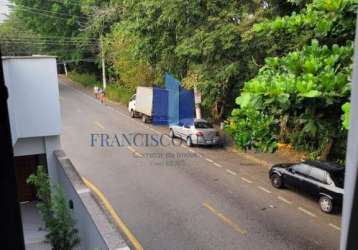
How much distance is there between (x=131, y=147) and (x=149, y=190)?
561 centimetres

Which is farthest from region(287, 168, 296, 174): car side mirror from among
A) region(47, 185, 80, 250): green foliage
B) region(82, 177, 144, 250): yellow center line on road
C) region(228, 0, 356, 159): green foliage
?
region(228, 0, 356, 159): green foliage

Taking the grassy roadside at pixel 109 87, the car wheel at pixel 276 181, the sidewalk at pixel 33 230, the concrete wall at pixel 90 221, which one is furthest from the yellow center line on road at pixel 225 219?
the grassy roadside at pixel 109 87

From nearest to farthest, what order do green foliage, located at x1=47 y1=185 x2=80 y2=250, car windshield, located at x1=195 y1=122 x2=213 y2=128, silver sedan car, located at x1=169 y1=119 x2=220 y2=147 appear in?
green foliage, located at x1=47 y1=185 x2=80 y2=250, silver sedan car, located at x1=169 y1=119 x2=220 y2=147, car windshield, located at x1=195 y1=122 x2=213 y2=128

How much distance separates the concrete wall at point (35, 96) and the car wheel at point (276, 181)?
23.9 ft

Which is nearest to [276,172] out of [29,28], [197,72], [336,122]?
[197,72]

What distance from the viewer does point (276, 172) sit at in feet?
41.5

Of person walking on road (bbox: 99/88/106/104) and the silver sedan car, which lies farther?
person walking on road (bbox: 99/88/106/104)

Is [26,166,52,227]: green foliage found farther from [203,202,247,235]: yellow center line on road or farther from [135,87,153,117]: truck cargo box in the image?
[135,87,153,117]: truck cargo box

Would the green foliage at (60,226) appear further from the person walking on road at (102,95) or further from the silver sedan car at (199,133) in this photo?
the person walking on road at (102,95)

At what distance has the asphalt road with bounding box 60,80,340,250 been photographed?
933cm

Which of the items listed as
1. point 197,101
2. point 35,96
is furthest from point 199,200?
point 197,101

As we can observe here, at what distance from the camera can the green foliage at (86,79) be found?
117 feet

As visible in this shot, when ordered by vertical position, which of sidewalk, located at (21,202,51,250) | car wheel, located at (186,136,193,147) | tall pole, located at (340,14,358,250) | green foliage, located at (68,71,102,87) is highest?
tall pole, located at (340,14,358,250)

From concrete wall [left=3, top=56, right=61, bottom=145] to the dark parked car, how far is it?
24.1ft
